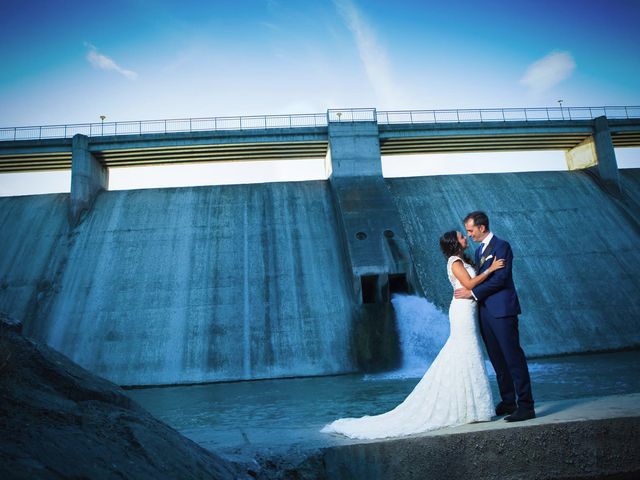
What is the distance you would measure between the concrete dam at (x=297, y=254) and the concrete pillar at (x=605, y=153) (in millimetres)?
49

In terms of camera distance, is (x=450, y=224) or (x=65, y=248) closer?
(x=65, y=248)

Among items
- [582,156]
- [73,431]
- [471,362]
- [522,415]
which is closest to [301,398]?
[471,362]

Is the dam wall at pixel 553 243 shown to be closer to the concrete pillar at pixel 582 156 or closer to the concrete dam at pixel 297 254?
the concrete dam at pixel 297 254

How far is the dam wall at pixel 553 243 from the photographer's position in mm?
12852

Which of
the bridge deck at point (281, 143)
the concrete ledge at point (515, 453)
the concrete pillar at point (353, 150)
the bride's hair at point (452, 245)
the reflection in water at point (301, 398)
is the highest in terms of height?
the bridge deck at point (281, 143)

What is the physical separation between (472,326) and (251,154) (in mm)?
14298

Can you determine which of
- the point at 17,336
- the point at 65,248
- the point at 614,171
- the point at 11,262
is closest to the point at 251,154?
the point at 65,248

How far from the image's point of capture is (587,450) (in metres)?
2.72

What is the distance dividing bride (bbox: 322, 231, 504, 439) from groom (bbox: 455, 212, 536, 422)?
72 millimetres

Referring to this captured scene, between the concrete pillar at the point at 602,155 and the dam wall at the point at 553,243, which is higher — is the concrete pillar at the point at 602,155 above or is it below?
above

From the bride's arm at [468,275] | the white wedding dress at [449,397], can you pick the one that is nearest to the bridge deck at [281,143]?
the bride's arm at [468,275]

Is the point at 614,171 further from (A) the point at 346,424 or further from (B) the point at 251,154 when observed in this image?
(A) the point at 346,424

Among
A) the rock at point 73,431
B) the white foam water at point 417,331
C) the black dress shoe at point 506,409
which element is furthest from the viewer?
the white foam water at point 417,331

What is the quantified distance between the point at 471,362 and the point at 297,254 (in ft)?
36.0
